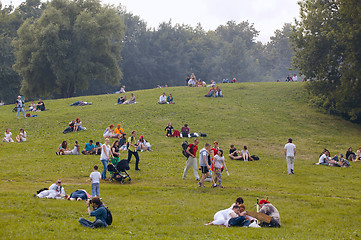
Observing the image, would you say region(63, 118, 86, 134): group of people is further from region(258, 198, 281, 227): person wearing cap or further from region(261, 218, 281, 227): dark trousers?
region(261, 218, 281, 227): dark trousers

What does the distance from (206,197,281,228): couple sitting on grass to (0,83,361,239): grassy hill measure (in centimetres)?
69

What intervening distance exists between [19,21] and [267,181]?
82.4m

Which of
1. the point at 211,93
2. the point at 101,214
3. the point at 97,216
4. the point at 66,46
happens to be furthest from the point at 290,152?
the point at 66,46

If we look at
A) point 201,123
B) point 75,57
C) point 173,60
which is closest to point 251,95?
point 201,123

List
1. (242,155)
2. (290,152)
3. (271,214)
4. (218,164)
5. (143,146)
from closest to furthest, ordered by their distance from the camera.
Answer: (271,214)
(218,164)
(290,152)
(242,155)
(143,146)

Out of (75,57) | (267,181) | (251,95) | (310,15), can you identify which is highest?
(310,15)

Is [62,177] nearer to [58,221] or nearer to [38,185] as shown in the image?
[38,185]

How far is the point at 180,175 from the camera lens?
27266mm

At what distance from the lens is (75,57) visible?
7169 centimetres

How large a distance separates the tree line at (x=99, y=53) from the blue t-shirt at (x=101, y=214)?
55.2 meters

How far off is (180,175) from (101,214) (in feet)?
39.7

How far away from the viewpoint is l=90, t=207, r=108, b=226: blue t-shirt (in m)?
15.4

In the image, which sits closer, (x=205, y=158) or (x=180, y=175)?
(x=205, y=158)

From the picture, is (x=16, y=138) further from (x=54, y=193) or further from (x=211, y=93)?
(x=211, y=93)
